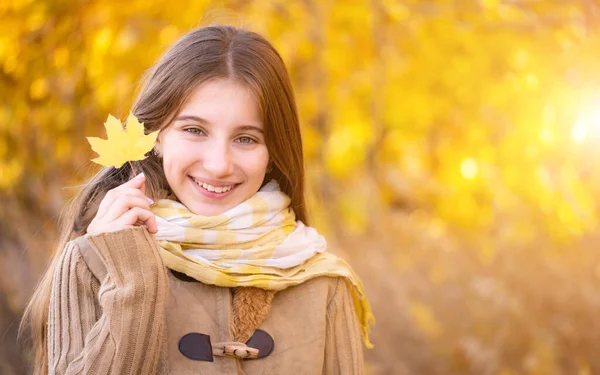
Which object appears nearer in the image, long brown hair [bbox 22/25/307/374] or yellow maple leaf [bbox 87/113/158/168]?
yellow maple leaf [bbox 87/113/158/168]

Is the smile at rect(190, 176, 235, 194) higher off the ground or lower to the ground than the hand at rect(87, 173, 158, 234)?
higher

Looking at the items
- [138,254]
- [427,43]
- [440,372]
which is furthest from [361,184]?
[138,254]

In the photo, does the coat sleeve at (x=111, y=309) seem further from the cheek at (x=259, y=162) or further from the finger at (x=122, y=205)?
the cheek at (x=259, y=162)

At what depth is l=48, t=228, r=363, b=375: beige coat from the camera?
1.85 meters

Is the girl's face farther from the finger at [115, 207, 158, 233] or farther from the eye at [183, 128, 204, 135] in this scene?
the finger at [115, 207, 158, 233]

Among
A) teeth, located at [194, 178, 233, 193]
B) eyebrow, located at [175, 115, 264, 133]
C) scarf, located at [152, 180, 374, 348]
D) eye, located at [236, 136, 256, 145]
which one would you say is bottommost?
scarf, located at [152, 180, 374, 348]

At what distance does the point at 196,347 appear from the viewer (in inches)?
79.8

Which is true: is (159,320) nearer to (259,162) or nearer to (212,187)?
(212,187)

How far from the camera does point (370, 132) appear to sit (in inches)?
232

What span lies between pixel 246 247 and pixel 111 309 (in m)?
0.45

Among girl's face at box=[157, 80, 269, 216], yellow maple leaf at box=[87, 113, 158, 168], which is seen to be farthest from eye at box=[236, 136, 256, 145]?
yellow maple leaf at box=[87, 113, 158, 168]

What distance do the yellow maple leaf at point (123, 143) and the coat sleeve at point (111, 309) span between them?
165mm

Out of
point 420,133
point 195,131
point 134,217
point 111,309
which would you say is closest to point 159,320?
point 111,309

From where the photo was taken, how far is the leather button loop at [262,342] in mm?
2078
